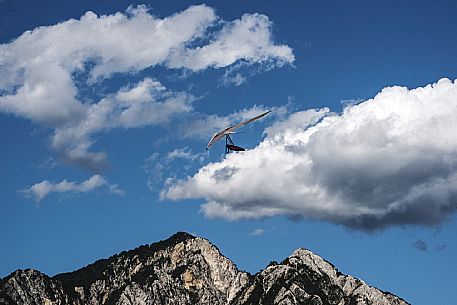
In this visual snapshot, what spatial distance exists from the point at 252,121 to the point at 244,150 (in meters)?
11.7

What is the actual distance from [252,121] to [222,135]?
668cm

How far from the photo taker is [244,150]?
16525 cm

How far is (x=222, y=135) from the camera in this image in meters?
176

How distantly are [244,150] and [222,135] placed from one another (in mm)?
12056

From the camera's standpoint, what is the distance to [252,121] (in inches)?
6900

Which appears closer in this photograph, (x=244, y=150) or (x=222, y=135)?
(x=244, y=150)
